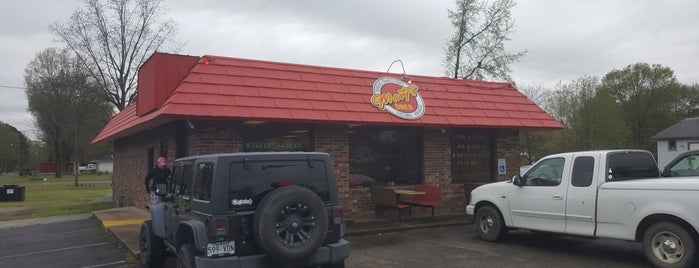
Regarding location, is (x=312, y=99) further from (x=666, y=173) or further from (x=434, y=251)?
(x=666, y=173)

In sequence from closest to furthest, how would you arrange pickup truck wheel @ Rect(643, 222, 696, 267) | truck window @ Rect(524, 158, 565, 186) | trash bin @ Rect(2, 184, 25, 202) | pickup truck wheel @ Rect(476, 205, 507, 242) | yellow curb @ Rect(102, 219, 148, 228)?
pickup truck wheel @ Rect(643, 222, 696, 267)
truck window @ Rect(524, 158, 565, 186)
pickup truck wheel @ Rect(476, 205, 507, 242)
yellow curb @ Rect(102, 219, 148, 228)
trash bin @ Rect(2, 184, 25, 202)

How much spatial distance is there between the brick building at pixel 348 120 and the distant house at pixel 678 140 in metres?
33.7

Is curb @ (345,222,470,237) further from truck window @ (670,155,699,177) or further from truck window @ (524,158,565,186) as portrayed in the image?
truck window @ (670,155,699,177)

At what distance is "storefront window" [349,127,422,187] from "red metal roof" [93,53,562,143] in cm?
80

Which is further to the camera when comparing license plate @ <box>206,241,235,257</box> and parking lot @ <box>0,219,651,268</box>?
parking lot @ <box>0,219,651,268</box>

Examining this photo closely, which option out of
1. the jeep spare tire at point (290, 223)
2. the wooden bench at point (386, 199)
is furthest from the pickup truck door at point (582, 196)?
the jeep spare tire at point (290, 223)

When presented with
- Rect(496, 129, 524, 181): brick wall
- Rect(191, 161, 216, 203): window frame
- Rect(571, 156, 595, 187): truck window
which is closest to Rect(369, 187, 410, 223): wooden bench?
Rect(496, 129, 524, 181): brick wall

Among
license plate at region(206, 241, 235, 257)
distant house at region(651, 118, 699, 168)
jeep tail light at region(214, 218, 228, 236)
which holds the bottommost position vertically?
license plate at region(206, 241, 235, 257)

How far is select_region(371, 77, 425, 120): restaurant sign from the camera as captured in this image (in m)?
12.5

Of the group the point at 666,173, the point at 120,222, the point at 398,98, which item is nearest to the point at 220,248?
the point at 666,173

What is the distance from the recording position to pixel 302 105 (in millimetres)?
11391

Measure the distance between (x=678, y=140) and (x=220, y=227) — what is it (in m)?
46.9

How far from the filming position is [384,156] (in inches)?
513

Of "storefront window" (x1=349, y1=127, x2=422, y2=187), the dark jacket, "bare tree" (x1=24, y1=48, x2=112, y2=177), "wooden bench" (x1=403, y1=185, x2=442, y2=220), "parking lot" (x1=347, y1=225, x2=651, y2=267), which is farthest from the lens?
"bare tree" (x1=24, y1=48, x2=112, y2=177)
